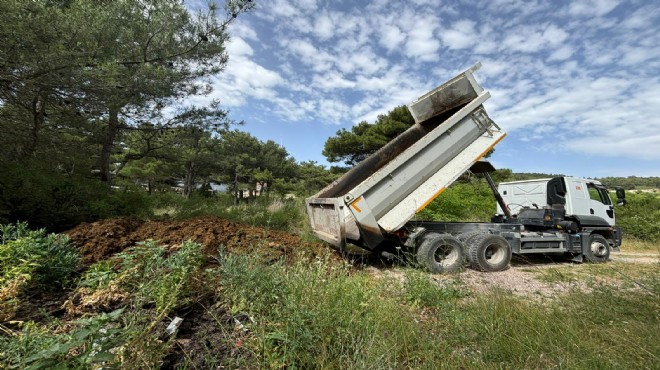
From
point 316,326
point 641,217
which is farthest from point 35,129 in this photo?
point 641,217

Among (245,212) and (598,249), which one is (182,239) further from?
(598,249)

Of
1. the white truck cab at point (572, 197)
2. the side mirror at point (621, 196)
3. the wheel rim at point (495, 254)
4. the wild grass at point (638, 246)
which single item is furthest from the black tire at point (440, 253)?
the wild grass at point (638, 246)

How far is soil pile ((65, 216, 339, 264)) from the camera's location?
12.3 ft

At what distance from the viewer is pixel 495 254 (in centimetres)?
562

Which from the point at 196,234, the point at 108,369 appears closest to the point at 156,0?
the point at 196,234

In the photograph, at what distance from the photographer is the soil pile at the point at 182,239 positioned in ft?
12.3

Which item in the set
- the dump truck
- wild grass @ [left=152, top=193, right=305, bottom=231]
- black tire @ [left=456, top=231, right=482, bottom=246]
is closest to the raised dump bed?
the dump truck

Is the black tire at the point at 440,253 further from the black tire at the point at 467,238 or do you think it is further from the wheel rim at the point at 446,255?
the black tire at the point at 467,238

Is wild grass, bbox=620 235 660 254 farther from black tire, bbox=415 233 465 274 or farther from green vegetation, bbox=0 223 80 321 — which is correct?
green vegetation, bbox=0 223 80 321

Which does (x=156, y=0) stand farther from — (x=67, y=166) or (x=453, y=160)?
(x=453, y=160)

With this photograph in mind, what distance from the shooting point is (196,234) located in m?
4.44

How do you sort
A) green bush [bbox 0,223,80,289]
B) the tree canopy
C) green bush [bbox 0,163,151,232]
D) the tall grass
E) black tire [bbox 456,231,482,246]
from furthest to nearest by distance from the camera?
1. the tree canopy
2. black tire [bbox 456,231,482,246]
3. green bush [bbox 0,163,151,232]
4. green bush [bbox 0,223,80,289]
5. the tall grass

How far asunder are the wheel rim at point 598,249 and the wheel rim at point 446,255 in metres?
4.09

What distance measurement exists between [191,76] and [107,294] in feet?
26.7
